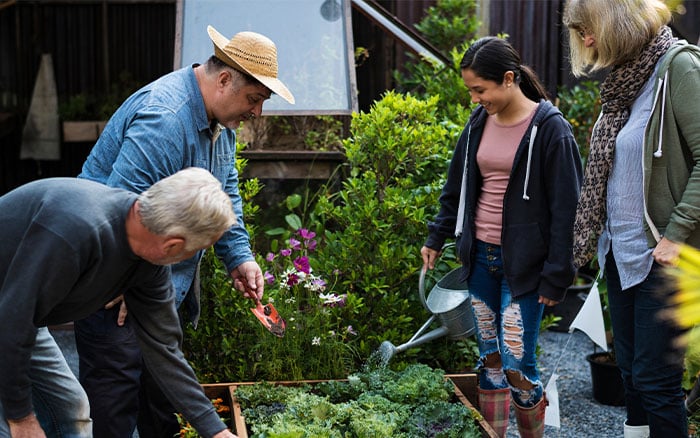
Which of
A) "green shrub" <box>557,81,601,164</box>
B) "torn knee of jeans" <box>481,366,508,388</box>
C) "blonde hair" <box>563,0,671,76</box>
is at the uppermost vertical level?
"blonde hair" <box>563,0,671,76</box>

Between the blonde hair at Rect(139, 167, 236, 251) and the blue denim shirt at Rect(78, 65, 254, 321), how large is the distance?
0.70 m

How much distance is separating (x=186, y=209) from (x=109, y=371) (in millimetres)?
1278

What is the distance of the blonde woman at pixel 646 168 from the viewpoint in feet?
9.81

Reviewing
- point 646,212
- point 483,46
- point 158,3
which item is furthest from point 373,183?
point 158,3

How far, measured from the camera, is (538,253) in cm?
347

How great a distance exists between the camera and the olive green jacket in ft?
9.69

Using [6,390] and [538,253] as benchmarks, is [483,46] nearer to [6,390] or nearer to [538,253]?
[538,253]

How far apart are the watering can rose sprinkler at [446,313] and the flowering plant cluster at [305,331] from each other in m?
0.24

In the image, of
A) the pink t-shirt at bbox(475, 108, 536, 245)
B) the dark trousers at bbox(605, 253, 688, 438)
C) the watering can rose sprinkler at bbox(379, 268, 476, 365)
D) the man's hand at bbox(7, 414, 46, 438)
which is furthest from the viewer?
the watering can rose sprinkler at bbox(379, 268, 476, 365)

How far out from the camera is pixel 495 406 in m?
3.85

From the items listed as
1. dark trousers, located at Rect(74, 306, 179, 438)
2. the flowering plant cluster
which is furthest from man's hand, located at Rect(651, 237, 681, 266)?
dark trousers, located at Rect(74, 306, 179, 438)

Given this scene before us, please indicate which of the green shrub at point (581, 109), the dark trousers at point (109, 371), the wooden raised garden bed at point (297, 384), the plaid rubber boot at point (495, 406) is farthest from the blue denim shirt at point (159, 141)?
→ the green shrub at point (581, 109)

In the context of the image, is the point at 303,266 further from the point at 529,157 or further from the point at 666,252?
the point at 666,252

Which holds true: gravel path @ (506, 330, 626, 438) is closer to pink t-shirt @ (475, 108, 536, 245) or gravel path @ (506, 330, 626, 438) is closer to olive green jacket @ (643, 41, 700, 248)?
pink t-shirt @ (475, 108, 536, 245)
